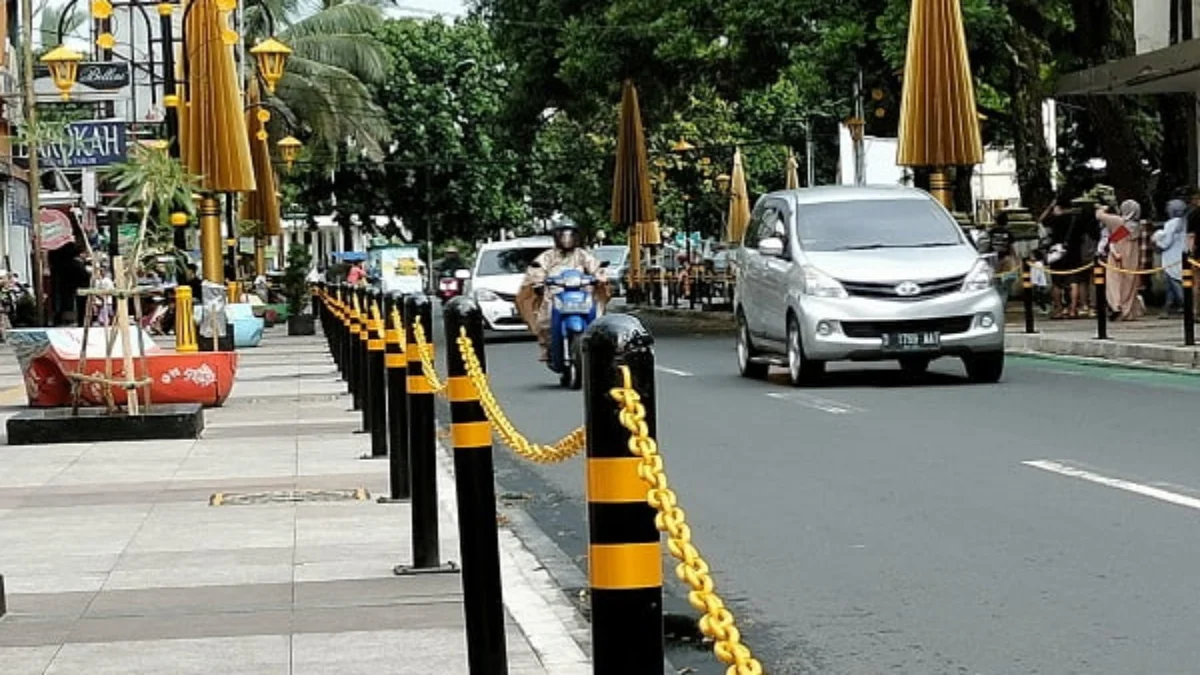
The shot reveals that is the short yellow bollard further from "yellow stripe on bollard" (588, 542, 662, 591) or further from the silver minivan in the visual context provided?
"yellow stripe on bollard" (588, 542, 662, 591)

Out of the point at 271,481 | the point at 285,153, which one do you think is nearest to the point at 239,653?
the point at 271,481

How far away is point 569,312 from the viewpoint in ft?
67.2

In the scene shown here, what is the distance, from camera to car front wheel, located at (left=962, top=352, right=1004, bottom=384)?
1891 cm

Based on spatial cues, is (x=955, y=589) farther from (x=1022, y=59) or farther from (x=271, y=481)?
(x=1022, y=59)

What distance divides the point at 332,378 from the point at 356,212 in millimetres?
56227

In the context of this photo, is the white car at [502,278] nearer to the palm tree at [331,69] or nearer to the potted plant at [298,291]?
the potted plant at [298,291]

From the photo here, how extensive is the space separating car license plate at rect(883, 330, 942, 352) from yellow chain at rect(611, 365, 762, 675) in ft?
48.3

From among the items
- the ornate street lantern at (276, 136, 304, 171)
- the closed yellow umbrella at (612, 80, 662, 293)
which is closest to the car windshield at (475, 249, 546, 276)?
the closed yellow umbrella at (612, 80, 662, 293)

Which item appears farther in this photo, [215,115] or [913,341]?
[215,115]

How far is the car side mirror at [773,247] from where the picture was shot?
19.7 metres

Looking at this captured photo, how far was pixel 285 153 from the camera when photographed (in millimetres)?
47156

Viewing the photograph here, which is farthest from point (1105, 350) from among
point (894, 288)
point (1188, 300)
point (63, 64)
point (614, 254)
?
point (614, 254)

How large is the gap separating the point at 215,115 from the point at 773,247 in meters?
6.87

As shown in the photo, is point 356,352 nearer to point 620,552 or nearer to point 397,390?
point 397,390
